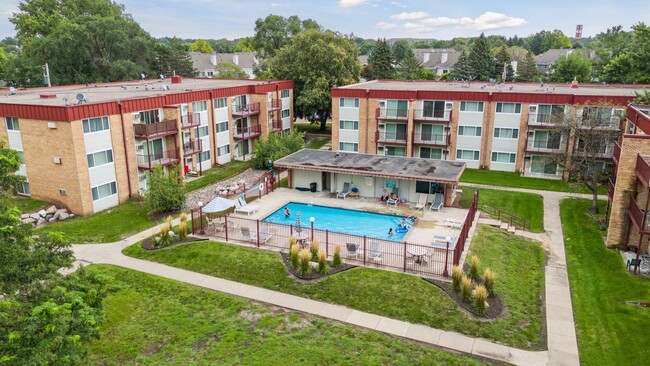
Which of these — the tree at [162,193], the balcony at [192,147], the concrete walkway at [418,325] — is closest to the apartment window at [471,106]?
the concrete walkway at [418,325]

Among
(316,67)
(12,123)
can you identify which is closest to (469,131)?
(316,67)

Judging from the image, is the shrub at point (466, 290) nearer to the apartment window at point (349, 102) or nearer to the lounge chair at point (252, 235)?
the lounge chair at point (252, 235)

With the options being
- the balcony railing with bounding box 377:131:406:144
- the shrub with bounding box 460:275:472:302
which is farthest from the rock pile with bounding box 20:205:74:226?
the balcony railing with bounding box 377:131:406:144

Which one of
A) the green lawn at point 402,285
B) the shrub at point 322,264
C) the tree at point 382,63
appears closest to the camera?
the green lawn at point 402,285

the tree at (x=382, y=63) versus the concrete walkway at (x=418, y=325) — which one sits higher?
the tree at (x=382, y=63)

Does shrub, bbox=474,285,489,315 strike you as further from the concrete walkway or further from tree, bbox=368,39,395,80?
tree, bbox=368,39,395,80

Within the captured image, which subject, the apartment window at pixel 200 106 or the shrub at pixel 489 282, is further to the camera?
the apartment window at pixel 200 106

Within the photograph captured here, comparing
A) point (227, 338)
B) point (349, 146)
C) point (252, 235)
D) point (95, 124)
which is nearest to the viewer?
point (227, 338)

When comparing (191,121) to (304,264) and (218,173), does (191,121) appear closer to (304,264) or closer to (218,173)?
(218,173)
